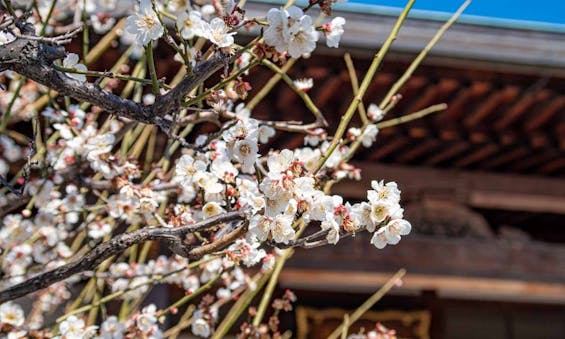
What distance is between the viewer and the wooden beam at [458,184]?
427 cm

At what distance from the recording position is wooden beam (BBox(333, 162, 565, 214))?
4.27 meters

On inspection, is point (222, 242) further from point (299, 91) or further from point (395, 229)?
point (299, 91)

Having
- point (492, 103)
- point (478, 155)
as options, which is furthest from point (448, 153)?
point (492, 103)

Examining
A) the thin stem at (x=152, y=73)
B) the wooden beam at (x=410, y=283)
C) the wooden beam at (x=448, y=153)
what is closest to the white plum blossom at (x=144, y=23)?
the thin stem at (x=152, y=73)

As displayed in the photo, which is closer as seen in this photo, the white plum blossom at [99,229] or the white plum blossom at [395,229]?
the white plum blossom at [395,229]

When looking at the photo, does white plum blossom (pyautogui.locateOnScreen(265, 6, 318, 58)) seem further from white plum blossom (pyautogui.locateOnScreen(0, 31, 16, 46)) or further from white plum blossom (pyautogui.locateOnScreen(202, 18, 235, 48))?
white plum blossom (pyautogui.locateOnScreen(0, 31, 16, 46))

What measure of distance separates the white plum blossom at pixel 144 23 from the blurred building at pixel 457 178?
199 cm

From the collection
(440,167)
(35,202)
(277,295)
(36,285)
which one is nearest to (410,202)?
(440,167)

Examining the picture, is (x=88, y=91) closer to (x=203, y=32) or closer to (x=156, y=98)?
(x=156, y=98)

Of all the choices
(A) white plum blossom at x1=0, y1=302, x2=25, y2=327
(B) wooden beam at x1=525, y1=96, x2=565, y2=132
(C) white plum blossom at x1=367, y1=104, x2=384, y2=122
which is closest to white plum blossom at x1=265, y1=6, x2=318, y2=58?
(C) white plum blossom at x1=367, y1=104, x2=384, y2=122

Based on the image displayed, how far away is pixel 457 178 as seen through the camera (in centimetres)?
434

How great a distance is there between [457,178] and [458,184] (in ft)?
0.13

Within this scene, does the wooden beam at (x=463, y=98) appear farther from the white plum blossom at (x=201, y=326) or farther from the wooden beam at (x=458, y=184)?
→ the white plum blossom at (x=201, y=326)

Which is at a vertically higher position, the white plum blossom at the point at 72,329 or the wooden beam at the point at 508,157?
the wooden beam at the point at 508,157
